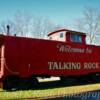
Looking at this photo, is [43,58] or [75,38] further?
[75,38]

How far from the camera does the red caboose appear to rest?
51.9ft

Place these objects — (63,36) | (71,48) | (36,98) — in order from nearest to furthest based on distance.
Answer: (36,98) → (71,48) → (63,36)

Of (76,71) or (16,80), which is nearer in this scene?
(16,80)

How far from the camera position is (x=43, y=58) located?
17609 mm

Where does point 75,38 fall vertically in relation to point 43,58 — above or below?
above

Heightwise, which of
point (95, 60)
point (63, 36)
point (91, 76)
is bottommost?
point (91, 76)

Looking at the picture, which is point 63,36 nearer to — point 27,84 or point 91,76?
point 91,76

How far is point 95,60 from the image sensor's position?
73.7 feet

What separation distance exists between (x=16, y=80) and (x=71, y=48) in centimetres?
591

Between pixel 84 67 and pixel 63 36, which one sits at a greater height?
pixel 63 36

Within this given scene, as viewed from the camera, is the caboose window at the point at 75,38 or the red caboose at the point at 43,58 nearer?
Answer: the red caboose at the point at 43,58

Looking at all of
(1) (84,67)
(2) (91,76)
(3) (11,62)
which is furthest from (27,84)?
(2) (91,76)

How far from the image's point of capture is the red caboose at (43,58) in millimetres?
15805

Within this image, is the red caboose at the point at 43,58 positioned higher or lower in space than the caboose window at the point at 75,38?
lower
